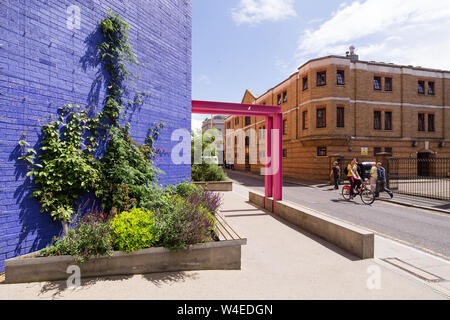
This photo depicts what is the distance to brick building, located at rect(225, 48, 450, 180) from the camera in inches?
788

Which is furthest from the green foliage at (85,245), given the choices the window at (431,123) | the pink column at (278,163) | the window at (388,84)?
the window at (431,123)

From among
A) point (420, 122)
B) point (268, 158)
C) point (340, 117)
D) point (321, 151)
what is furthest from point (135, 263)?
point (420, 122)

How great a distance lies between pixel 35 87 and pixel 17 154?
1.20 meters

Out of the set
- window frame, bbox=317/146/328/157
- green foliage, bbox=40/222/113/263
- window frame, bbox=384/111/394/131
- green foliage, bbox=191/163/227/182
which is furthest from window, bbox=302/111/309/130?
green foliage, bbox=40/222/113/263

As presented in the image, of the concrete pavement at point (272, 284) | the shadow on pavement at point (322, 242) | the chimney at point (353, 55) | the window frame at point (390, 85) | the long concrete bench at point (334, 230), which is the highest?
the chimney at point (353, 55)

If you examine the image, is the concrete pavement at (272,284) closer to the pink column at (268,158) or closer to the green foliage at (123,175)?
the green foliage at (123,175)

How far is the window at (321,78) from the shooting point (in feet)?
66.5

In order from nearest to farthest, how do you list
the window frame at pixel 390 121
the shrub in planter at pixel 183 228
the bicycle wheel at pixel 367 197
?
the shrub in planter at pixel 183 228, the bicycle wheel at pixel 367 197, the window frame at pixel 390 121

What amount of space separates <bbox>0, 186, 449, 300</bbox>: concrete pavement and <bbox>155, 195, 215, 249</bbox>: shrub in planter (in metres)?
0.53

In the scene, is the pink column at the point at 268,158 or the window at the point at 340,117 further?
the window at the point at 340,117

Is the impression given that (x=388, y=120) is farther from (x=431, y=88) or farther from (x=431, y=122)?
(x=431, y=88)

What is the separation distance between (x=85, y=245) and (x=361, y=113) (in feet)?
76.9

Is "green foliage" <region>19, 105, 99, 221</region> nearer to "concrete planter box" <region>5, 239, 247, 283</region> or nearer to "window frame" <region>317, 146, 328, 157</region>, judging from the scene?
"concrete planter box" <region>5, 239, 247, 283</region>

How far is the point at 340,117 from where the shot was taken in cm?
2020
